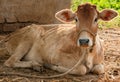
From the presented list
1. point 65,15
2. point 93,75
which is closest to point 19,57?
point 65,15

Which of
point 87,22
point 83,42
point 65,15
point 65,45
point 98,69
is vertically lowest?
point 98,69

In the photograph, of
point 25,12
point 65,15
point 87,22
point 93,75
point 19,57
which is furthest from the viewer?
point 25,12

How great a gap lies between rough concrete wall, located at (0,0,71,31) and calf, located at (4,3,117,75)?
1216 mm

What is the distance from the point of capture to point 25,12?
1059 cm

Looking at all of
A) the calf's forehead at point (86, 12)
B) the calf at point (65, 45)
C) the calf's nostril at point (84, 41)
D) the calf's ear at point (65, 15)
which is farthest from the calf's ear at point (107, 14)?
Answer: the calf's nostril at point (84, 41)

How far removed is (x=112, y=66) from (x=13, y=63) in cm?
200

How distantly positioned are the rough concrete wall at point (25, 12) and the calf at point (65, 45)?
1216mm

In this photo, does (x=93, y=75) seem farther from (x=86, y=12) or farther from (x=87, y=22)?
(x=86, y=12)

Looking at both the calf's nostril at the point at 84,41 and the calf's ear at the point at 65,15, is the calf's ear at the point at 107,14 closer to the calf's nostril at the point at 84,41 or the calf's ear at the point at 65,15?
the calf's ear at the point at 65,15

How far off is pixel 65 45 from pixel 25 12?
236 cm

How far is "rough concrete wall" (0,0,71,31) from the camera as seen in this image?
10469 mm

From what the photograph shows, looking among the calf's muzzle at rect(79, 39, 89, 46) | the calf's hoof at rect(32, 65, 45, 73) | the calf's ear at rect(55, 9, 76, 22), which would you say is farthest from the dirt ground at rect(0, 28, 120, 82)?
the calf's ear at rect(55, 9, 76, 22)

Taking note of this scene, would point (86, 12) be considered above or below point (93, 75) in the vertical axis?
above

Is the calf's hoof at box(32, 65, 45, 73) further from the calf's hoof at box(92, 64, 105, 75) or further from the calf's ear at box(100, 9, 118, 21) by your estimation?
the calf's ear at box(100, 9, 118, 21)
